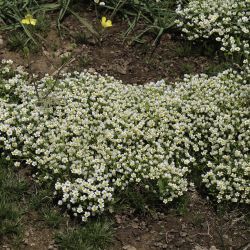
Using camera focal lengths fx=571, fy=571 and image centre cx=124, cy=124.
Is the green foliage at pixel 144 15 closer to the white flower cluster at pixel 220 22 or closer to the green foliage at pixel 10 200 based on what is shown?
the white flower cluster at pixel 220 22

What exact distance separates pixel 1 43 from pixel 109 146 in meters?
2.50

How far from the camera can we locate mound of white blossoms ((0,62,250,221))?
5.78 m

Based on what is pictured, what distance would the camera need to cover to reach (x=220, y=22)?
25.0 ft

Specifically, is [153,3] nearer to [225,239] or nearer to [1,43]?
[1,43]

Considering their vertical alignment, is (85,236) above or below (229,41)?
below

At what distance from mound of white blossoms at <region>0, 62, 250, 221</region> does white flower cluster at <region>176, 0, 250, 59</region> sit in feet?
2.45

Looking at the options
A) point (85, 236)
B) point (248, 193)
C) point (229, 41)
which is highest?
point (229, 41)

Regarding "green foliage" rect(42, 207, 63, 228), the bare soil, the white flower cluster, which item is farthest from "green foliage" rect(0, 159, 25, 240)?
the white flower cluster

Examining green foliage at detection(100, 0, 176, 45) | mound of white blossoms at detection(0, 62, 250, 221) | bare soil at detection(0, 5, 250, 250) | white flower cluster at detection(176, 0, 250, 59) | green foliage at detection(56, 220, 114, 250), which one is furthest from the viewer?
green foliage at detection(100, 0, 176, 45)

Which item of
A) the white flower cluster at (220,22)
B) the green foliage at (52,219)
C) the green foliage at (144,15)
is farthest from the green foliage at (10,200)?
the white flower cluster at (220,22)

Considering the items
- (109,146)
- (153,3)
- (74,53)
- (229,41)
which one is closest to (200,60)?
(229,41)

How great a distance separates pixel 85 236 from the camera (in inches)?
216

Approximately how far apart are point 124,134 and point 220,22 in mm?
2498

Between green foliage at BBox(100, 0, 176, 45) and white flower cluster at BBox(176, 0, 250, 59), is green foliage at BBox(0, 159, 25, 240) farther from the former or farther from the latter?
white flower cluster at BBox(176, 0, 250, 59)
